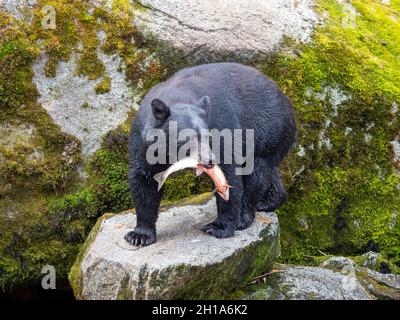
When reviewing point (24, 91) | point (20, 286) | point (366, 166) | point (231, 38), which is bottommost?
point (20, 286)

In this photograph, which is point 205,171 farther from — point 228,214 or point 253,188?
point 253,188

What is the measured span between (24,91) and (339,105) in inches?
168

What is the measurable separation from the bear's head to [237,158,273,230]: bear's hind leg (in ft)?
4.65

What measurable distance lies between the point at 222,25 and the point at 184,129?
3940mm

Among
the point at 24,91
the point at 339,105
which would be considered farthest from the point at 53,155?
the point at 339,105

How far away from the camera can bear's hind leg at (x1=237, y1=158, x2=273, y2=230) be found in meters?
7.35

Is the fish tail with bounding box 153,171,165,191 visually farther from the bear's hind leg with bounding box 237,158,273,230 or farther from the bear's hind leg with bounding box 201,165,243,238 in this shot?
the bear's hind leg with bounding box 237,158,273,230

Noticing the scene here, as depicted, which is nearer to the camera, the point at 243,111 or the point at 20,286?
the point at 243,111

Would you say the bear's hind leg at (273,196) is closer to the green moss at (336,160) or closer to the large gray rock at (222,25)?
the green moss at (336,160)


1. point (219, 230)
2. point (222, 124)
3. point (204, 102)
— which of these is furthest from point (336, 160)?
point (204, 102)

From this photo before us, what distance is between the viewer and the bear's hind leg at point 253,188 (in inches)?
289

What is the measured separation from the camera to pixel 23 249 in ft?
27.3

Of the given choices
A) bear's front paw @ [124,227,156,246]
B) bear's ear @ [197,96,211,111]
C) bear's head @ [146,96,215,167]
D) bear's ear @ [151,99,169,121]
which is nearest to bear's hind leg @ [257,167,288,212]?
bear's front paw @ [124,227,156,246]

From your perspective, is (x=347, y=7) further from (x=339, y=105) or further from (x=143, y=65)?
(x=143, y=65)
